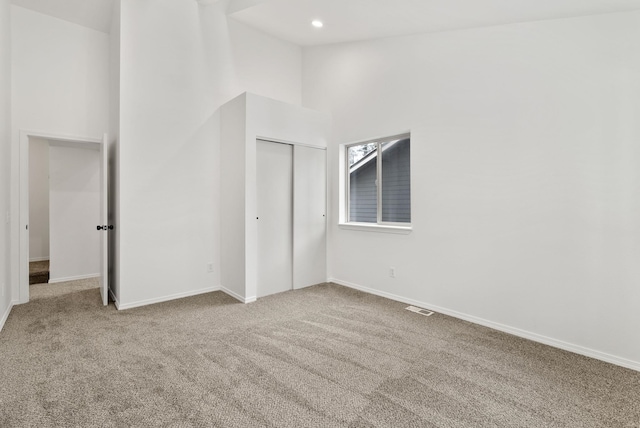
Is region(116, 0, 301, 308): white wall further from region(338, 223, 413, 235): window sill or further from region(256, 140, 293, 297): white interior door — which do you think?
region(338, 223, 413, 235): window sill

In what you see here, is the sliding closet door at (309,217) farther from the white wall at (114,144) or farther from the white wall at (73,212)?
the white wall at (73,212)

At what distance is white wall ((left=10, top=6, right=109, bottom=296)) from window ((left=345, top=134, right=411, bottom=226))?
3.42m

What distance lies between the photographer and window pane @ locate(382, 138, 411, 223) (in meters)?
3.78

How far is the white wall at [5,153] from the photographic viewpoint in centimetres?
301

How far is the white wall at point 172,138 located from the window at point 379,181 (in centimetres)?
185

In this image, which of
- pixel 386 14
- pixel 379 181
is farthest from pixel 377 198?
pixel 386 14

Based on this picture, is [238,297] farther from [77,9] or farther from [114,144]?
[77,9]

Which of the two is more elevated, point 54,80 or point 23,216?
point 54,80

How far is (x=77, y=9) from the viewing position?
11.9ft

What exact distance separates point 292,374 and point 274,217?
2.19m

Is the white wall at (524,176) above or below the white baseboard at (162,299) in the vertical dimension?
above

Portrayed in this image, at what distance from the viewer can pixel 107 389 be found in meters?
1.95

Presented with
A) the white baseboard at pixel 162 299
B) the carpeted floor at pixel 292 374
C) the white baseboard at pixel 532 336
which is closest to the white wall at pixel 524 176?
the white baseboard at pixel 532 336

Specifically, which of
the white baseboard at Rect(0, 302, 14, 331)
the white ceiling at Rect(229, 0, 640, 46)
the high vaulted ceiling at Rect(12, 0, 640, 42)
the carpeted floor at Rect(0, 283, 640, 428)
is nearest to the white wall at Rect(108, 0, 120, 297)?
the high vaulted ceiling at Rect(12, 0, 640, 42)
